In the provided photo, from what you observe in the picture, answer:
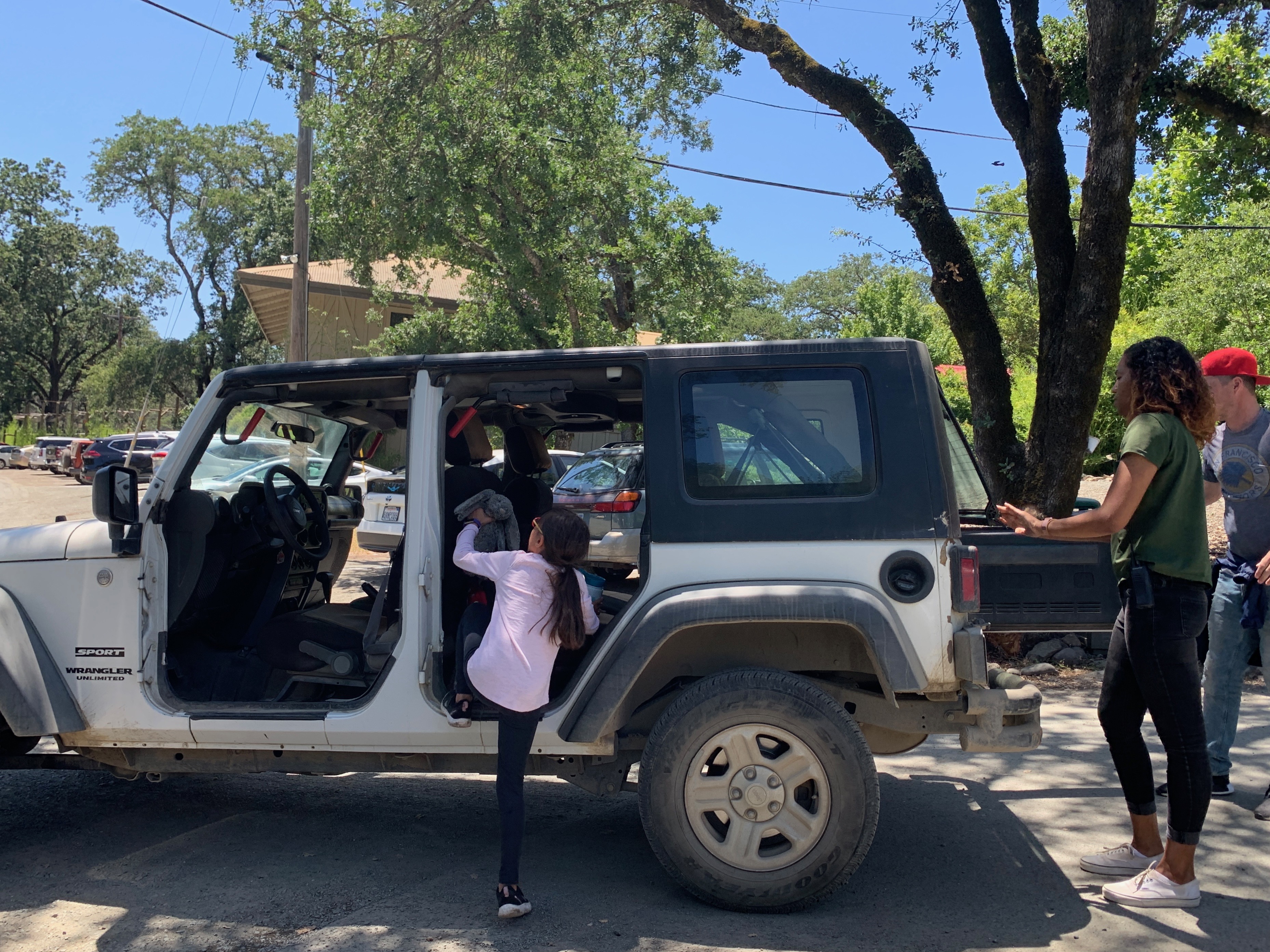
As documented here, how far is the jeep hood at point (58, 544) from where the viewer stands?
13.1ft

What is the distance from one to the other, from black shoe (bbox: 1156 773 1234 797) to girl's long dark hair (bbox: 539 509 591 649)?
3.00 metres

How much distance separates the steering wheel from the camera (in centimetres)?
466

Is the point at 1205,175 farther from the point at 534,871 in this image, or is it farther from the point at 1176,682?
the point at 534,871

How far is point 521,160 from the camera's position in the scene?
44.5ft

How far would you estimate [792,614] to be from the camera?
353cm

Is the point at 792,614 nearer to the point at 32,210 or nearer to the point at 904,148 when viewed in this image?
the point at 904,148

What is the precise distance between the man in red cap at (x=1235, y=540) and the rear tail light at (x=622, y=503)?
5.51 metres

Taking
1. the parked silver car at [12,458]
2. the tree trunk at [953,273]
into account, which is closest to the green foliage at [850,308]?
the tree trunk at [953,273]

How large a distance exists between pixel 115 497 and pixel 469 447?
1420 mm

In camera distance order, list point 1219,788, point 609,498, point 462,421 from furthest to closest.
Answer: point 609,498 < point 1219,788 < point 462,421

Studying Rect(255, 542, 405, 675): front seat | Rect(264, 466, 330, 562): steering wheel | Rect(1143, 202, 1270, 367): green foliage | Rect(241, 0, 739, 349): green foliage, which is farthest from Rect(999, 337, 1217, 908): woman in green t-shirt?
Rect(1143, 202, 1270, 367): green foliage

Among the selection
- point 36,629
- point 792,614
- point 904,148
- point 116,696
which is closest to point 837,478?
point 792,614

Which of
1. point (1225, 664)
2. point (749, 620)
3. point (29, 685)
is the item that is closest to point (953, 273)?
point (1225, 664)

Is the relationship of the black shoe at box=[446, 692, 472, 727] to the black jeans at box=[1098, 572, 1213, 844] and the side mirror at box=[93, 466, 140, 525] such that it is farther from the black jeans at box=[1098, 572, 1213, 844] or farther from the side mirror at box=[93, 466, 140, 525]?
the black jeans at box=[1098, 572, 1213, 844]
